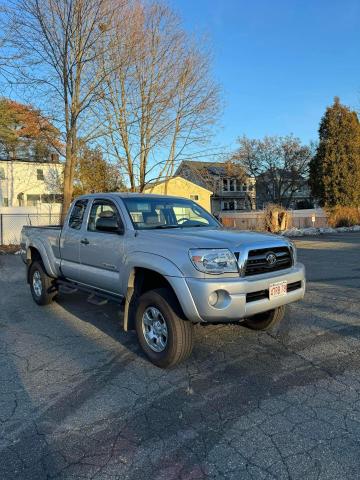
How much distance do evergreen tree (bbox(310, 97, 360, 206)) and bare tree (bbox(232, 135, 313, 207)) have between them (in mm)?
21139

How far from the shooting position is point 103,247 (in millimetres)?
5336

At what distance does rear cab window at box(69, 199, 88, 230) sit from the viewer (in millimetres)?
6187

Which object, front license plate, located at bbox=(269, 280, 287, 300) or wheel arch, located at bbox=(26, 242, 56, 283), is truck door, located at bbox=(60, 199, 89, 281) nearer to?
wheel arch, located at bbox=(26, 242, 56, 283)

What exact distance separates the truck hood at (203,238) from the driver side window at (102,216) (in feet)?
2.14

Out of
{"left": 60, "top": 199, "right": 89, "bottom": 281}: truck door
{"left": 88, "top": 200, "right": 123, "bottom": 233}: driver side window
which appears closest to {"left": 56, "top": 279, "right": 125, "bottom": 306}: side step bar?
{"left": 60, "top": 199, "right": 89, "bottom": 281}: truck door

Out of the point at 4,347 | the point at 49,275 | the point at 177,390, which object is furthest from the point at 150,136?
the point at 177,390

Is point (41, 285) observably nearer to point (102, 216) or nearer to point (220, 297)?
point (102, 216)

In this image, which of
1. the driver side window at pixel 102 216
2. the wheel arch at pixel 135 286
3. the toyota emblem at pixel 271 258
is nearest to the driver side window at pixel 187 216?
the driver side window at pixel 102 216

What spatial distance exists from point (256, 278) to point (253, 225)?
23551 mm

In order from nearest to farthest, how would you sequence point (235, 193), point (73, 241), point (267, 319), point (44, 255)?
point (267, 319) < point (73, 241) < point (44, 255) < point (235, 193)

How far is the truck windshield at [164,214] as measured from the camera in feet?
17.2

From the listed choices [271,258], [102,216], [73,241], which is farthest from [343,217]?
[271,258]

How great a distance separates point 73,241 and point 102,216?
0.86 meters

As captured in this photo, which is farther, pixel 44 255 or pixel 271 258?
pixel 44 255
